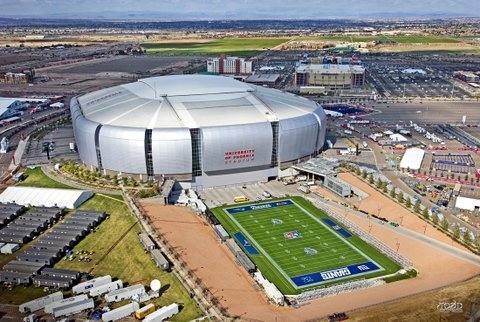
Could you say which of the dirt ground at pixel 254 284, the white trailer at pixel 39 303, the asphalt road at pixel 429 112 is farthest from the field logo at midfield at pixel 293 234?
the asphalt road at pixel 429 112

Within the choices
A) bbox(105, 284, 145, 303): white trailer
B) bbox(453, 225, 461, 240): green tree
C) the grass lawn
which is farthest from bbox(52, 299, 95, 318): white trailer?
bbox(453, 225, 461, 240): green tree

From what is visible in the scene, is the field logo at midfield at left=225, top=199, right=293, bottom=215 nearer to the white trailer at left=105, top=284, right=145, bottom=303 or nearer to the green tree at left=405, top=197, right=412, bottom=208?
the green tree at left=405, top=197, right=412, bottom=208

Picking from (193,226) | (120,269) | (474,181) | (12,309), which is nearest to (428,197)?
(474,181)

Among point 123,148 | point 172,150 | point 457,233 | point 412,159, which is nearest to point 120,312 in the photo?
point 172,150

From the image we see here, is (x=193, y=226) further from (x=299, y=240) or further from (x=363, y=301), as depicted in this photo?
(x=363, y=301)

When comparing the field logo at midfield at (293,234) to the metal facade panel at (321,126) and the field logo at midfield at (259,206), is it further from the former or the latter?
the metal facade panel at (321,126)

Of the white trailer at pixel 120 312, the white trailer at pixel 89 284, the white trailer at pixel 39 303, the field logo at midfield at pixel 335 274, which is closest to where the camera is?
the white trailer at pixel 120 312
